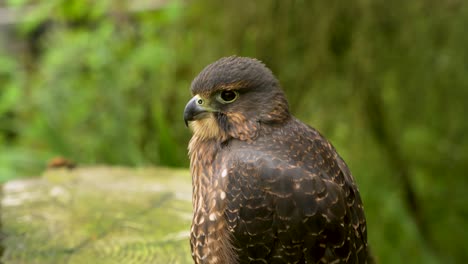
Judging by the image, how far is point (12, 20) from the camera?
8758 millimetres

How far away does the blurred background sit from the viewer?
18.4ft

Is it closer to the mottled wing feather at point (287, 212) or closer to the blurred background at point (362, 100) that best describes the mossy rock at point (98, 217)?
the mottled wing feather at point (287, 212)

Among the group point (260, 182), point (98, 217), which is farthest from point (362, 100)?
point (260, 182)

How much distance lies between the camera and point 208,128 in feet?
8.70

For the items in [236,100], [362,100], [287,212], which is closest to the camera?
[287,212]

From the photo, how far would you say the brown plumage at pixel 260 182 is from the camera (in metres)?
2.24

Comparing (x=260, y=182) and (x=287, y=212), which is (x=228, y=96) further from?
(x=287, y=212)

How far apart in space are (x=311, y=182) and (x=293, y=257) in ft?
1.02

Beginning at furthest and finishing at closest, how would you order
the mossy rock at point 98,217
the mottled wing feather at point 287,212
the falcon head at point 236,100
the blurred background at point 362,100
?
the blurred background at point 362,100
the mossy rock at point 98,217
the falcon head at point 236,100
the mottled wing feather at point 287,212

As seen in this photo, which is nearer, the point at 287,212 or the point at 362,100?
the point at 287,212

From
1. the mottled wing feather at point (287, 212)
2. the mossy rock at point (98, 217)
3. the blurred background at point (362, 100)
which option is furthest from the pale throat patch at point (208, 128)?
the blurred background at point (362, 100)

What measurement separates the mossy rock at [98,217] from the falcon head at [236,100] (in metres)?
0.88

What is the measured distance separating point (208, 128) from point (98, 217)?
1264 millimetres

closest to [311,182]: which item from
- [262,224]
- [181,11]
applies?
[262,224]
